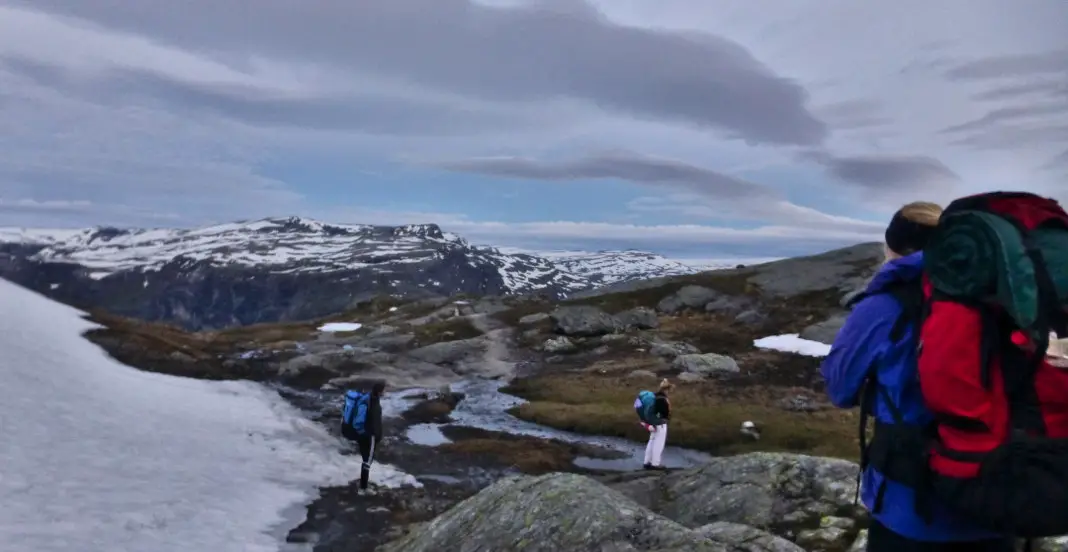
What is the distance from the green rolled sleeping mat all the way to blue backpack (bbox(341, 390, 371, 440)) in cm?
2063

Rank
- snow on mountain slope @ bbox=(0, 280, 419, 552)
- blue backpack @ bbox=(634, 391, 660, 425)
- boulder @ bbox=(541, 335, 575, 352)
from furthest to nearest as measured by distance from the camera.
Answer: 1. boulder @ bbox=(541, 335, 575, 352)
2. blue backpack @ bbox=(634, 391, 660, 425)
3. snow on mountain slope @ bbox=(0, 280, 419, 552)

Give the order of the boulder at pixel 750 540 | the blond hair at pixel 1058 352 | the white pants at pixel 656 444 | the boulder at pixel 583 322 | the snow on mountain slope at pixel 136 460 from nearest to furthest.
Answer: the blond hair at pixel 1058 352, the boulder at pixel 750 540, the snow on mountain slope at pixel 136 460, the white pants at pixel 656 444, the boulder at pixel 583 322

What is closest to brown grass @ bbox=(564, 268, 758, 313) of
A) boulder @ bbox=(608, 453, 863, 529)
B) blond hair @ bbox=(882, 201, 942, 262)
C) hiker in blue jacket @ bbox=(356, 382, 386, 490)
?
hiker in blue jacket @ bbox=(356, 382, 386, 490)

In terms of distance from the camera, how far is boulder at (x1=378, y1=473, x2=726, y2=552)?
9.61 meters

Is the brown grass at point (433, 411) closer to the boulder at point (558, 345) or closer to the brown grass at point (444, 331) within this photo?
the boulder at point (558, 345)

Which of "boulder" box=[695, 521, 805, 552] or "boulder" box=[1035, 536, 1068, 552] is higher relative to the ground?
"boulder" box=[1035, 536, 1068, 552]

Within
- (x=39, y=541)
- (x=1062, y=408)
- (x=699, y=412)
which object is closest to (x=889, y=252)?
(x=1062, y=408)

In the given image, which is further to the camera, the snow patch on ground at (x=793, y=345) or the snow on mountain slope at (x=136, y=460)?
the snow patch on ground at (x=793, y=345)

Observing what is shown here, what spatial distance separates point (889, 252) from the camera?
567cm

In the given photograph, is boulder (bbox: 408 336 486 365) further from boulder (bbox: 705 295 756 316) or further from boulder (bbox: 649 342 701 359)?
boulder (bbox: 705 295 756 316)

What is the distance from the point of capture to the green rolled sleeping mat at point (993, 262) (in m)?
4.10

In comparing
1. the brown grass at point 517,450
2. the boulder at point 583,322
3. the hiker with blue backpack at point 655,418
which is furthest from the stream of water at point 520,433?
the boulder at point 583,322

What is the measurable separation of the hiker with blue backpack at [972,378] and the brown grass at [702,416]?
2960cm

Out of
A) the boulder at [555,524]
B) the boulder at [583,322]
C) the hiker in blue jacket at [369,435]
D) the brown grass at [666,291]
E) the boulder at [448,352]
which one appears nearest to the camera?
the boulder at [555,524]
